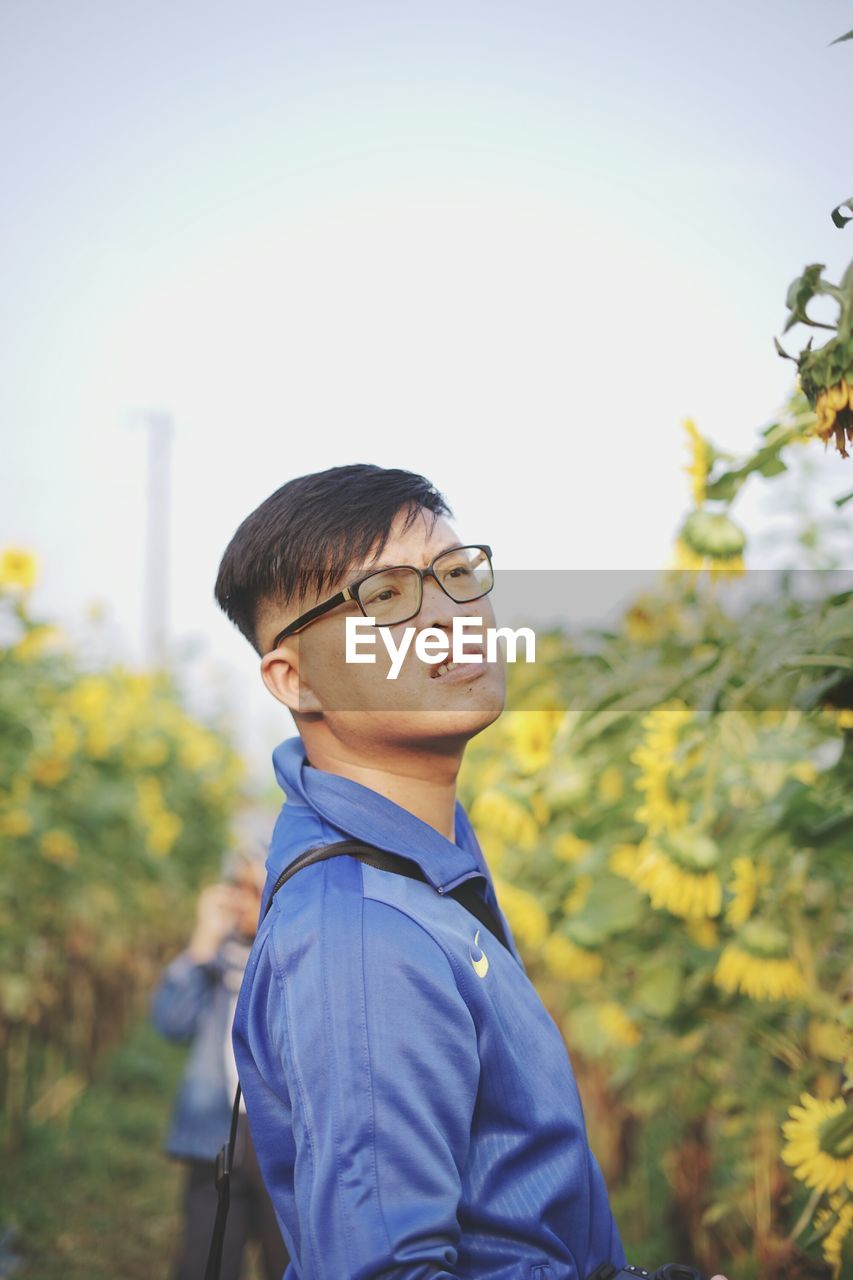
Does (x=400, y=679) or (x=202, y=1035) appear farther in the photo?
(x=202, y=1035)

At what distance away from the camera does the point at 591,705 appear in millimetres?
1617

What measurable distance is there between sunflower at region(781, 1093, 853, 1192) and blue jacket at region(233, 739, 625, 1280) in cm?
19

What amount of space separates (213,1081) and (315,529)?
5.97 feet

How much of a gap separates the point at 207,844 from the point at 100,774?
2.84m

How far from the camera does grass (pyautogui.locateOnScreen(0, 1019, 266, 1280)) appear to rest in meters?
3.07

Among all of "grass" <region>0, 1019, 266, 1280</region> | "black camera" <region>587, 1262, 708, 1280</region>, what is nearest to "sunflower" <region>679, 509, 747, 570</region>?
"black camera" <region>587, 1262, 708, 1280</region>

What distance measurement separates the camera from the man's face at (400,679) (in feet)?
3.18

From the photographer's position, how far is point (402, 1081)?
2.60 feet

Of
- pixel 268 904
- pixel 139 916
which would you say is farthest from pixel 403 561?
pixel 139 916

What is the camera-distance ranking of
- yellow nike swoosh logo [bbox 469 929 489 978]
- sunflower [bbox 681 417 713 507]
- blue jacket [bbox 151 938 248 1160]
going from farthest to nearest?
blue jacket [bbox 151 938 248 1160]
sunflower [bbox 681 417 713 507]
yellow nike swoosh logo [bbox 469 929 489 978]

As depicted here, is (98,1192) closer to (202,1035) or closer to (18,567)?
(202,1035)

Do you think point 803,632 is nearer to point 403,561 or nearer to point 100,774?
point 403,561

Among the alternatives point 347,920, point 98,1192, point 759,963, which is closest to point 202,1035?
point 98,1192

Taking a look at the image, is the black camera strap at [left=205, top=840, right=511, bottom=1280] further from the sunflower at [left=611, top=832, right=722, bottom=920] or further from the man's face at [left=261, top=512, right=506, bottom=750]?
the sunflower at [left=611, top=832, right=722, bottom=920]
